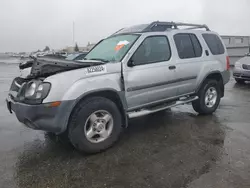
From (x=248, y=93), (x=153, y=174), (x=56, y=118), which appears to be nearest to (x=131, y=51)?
(x=56, y=118)

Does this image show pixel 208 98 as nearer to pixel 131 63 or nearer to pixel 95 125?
pixel 131 63

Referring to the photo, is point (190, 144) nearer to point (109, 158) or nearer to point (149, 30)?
point (109, 158)

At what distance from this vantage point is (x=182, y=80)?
458 cm

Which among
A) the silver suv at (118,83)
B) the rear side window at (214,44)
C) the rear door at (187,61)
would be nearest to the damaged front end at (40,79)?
the silver suv at (118,83)

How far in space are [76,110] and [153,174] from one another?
136cm

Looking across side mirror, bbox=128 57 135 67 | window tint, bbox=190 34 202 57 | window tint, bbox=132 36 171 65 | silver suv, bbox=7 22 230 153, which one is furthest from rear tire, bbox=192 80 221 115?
side mirror, bbox=128 57 135 67

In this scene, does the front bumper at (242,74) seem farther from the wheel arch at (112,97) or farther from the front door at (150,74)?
the wheel arch at (112,97)

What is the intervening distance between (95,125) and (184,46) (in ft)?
8.42

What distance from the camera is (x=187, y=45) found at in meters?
4.76

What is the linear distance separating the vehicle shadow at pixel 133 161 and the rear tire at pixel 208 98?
75 cm

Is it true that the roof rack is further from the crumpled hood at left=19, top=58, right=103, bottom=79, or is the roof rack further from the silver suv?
the crumpled hood at left=19, top=58, right=103, bottom=79

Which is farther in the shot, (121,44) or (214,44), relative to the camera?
(214,44)

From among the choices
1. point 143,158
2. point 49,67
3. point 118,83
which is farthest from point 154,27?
point 143,158

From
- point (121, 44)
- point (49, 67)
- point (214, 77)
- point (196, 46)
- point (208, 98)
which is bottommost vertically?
point (208, 98)
